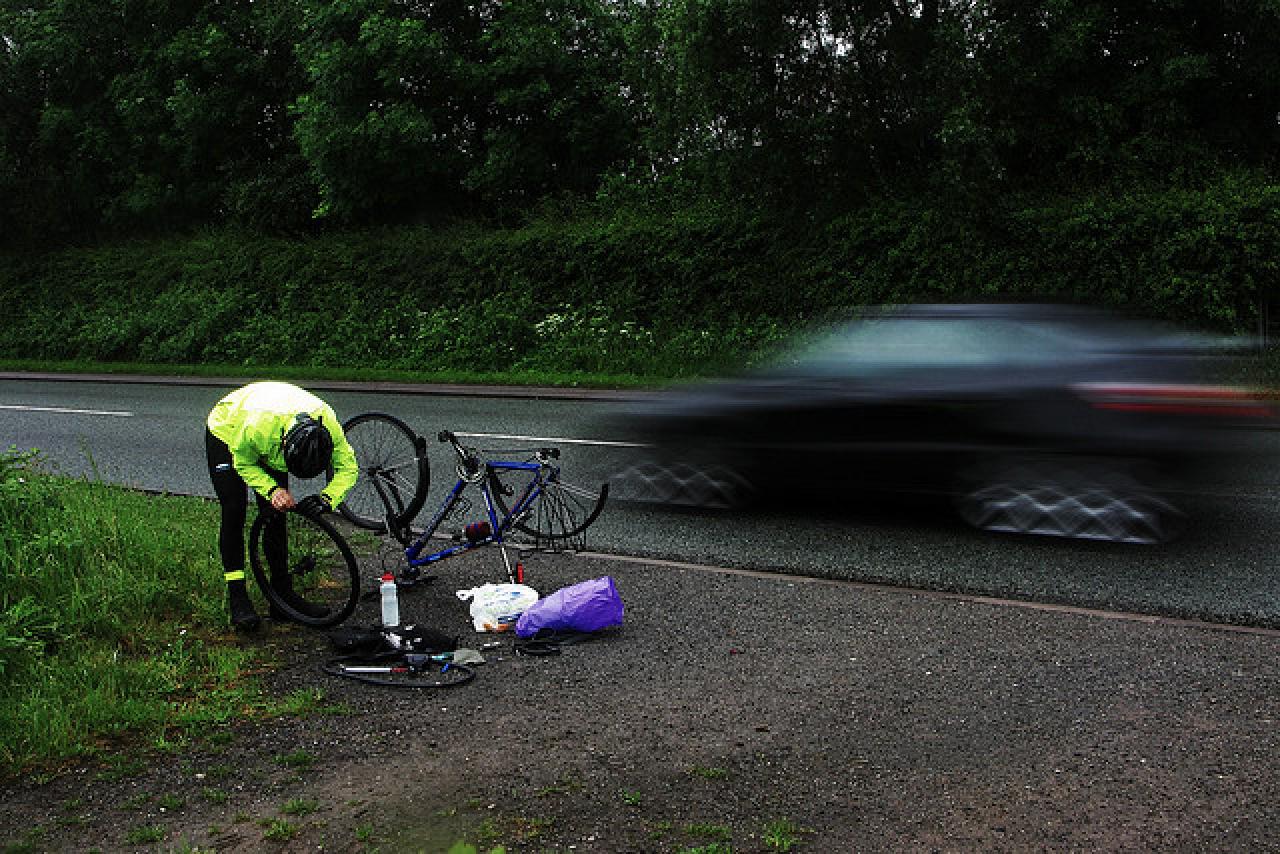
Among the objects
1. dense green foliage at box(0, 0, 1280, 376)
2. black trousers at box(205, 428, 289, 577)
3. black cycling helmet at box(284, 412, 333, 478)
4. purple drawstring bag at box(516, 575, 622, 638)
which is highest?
dense green foliage at box(0, 0, 1280, 376)

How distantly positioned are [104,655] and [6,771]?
1.14 metres

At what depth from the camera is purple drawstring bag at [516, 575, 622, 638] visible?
6059 mm

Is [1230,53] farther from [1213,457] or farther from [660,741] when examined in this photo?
[660,741]

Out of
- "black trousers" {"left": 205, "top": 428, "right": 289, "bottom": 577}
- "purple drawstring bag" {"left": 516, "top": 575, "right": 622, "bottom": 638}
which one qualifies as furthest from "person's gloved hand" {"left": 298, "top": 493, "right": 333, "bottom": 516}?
"purple drawstring bag" {"left": 516, "top": 575, "right": 622, "bottom": 638}

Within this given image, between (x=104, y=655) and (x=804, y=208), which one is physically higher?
(x=804, y=208)

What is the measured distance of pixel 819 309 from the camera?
19141 millimetres

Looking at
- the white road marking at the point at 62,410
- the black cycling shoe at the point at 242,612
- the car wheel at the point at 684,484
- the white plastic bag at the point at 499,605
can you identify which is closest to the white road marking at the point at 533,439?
the car wheel at the point at 684,484

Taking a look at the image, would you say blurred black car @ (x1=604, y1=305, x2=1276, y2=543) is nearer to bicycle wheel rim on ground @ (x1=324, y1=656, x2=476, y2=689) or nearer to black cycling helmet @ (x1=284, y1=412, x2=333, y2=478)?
black cycling helmet @ (x1=284, y1=412, x2=333, y2=478)

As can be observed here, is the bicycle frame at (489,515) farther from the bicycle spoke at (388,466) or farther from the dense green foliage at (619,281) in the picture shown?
the dense green foliage at (619,281)

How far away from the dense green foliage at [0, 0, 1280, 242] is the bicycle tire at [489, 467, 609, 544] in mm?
11125

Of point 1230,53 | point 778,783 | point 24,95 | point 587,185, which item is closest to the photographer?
point 778,783

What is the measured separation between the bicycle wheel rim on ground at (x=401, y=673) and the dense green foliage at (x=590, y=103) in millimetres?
13646

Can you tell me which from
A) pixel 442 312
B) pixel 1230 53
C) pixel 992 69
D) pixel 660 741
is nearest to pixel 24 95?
pixel 442 312

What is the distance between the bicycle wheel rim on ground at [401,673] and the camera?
17.8 feet
